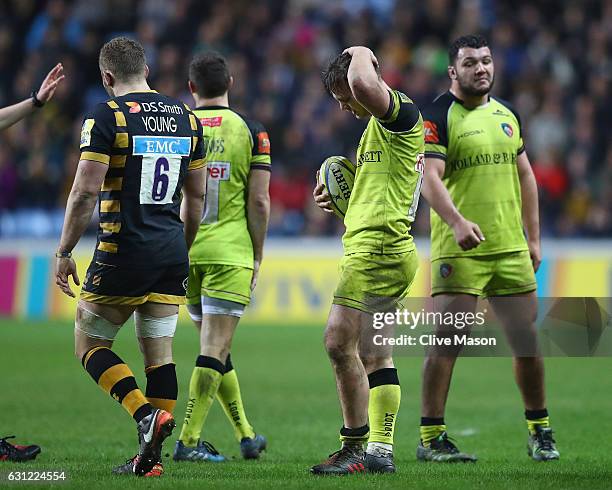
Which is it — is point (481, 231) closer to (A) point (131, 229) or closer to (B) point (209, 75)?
(B) point (209, 75)

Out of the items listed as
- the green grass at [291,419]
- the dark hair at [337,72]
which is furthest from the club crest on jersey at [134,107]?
the green grass at [291,419]

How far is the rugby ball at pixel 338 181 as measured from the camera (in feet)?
22.6

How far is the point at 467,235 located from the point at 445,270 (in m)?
0.75

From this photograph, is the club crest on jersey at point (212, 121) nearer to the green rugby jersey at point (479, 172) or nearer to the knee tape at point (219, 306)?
the knee tape at point (219, 306)

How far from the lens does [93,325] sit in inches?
259

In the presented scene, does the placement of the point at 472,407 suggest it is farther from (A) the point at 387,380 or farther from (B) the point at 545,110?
(B) the point at 545,110

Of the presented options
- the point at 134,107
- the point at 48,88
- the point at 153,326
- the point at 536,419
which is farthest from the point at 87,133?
the point at 536,419

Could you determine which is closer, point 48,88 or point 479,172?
point 48,88

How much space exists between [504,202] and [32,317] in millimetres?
10900

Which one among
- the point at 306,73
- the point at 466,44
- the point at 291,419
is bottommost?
the point at 291,419

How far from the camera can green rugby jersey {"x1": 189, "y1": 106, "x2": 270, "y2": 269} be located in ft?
25.7

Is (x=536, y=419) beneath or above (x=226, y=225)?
beneath

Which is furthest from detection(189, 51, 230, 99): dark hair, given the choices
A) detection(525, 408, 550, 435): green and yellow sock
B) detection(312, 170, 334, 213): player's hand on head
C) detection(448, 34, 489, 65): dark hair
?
detection(525, 408, 550, 435): green and yellow sock

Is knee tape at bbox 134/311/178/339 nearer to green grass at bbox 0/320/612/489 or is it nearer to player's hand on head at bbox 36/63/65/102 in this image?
green grass at bbox 0/320/612/489
